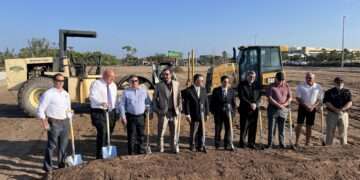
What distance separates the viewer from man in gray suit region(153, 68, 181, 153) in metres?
7.24

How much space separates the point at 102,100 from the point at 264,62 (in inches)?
321

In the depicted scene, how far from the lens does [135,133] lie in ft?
23.7

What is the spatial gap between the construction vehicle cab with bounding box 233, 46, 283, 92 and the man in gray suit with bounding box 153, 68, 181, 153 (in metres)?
6.73

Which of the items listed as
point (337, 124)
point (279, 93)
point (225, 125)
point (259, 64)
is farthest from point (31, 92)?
point (337, 124)

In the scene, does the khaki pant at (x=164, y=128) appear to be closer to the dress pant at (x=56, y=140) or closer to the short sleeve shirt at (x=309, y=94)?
the dress pant at (x=56, y=140)

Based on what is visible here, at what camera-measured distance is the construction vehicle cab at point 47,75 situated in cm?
1205

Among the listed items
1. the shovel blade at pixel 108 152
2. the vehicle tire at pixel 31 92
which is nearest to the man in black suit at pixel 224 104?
the shovel blade at pixel 108 152

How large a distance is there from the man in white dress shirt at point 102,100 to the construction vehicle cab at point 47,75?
17.3 ft

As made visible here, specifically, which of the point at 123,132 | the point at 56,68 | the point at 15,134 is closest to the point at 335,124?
the point at 123,132

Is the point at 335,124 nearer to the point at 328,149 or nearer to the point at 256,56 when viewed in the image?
the point at 328,149

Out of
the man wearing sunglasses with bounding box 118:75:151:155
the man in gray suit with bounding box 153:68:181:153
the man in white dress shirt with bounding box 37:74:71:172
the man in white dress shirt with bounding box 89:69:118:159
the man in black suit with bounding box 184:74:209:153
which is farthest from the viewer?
the man in black suit with bounding box 184:74:209:153

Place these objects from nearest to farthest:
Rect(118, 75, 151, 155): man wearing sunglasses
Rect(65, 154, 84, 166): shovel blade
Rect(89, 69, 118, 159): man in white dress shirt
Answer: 1. Rect(65, 154, 84, 166): shovel blade
2. Rect(89, 69, 118, 159): man in white dress shirt
3. Rect(118, 75, 151, 155): man wearing sunglasses

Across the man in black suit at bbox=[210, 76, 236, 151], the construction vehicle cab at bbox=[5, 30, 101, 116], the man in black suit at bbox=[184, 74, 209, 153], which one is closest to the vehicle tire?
the construction vehicle cab at bbox=[5, 30, 101, 116]

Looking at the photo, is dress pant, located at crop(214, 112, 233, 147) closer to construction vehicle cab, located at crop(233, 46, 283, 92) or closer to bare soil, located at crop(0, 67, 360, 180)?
bare soil, located at crop(0, 67, 360, 180)
